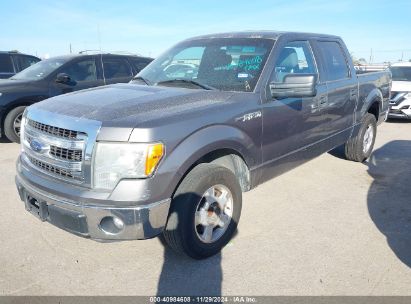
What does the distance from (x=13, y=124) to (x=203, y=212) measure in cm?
569

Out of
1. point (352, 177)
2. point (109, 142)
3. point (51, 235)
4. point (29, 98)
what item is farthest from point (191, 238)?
point (29, 98)

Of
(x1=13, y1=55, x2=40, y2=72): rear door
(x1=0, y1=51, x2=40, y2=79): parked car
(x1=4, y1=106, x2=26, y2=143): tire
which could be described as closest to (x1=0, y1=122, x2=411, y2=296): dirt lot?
(x1=4, y1=106, x2=26, y2=143): tire

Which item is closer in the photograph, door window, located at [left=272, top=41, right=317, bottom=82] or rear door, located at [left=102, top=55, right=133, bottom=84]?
door window, located at [left=272, top=41, right=317, bottom=82]

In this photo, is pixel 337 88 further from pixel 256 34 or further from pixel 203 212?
Answer: pixel 203 212

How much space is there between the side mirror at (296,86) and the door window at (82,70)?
209 inches

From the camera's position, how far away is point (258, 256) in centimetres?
316

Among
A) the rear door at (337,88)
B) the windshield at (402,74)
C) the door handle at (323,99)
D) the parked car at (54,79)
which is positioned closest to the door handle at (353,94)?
the rear door at (337,88)

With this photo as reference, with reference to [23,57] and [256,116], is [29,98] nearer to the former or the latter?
[23,57]

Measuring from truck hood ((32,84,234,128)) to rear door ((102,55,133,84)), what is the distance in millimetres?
4573

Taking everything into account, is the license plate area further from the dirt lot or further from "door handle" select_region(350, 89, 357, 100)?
"door handle" select_region(350, 89, 357, 100)

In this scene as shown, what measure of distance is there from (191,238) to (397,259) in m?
1.80

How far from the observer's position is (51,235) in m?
3.46

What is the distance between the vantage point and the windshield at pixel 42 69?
7496mm

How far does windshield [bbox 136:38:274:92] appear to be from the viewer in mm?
3509
